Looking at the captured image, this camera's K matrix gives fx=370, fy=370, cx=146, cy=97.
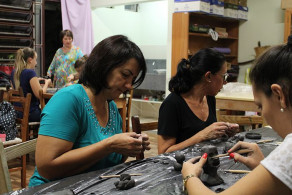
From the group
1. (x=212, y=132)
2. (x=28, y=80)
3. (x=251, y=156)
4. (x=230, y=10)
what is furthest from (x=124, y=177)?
(x=230, y=10)

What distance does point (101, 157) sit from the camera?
5.35 feet

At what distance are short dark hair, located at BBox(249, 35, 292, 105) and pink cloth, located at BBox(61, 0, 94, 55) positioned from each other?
638cm

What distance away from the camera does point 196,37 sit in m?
6.46

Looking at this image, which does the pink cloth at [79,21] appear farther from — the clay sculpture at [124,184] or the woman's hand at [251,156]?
the clay sculpture at [124,184]

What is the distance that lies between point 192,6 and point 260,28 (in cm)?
175

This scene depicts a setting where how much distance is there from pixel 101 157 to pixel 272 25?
227 inches

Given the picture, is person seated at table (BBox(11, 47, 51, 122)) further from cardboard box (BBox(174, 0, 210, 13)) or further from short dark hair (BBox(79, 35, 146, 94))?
short dark hair (BBox(79, 35, 146, 94))

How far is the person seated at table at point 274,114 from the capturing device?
933mm

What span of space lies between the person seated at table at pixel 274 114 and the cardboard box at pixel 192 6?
15.6ft

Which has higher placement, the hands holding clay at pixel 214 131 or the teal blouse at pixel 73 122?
the teal blouse at pixel 73 122

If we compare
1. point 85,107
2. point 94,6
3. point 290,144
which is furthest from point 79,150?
point 94,6

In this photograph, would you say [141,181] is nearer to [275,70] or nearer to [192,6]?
[275,70]

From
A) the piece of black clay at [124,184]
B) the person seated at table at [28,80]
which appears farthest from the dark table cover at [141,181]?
the person seated at table at [28,80]

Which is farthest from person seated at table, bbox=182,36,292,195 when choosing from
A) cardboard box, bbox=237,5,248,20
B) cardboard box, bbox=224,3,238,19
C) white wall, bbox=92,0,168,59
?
white wall, bbox=92,0,168,59
